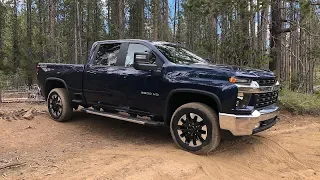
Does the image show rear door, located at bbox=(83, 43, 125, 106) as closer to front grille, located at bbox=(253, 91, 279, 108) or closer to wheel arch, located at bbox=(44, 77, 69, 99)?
wheel arch, located at bbox=(44, 77, 69, 99)

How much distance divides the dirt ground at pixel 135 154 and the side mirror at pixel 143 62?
1.50 meters

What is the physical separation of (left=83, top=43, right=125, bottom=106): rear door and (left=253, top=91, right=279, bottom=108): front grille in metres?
2.62

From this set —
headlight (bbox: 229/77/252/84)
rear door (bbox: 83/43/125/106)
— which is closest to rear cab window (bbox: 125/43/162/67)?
rear door (bbox: 83/43/125/106)

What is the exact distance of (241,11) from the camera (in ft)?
34.4

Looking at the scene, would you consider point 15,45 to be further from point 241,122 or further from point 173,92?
point 241,122

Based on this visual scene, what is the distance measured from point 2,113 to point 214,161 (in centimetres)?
582

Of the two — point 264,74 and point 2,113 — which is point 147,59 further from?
point 2,113

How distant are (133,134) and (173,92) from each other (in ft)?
6.16

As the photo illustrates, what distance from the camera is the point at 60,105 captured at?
766 cm

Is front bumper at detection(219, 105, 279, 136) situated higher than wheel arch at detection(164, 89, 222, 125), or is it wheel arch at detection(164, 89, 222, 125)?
wheel arch at detection(164, 89, 222, 125)

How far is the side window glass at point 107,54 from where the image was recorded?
677 centimetres

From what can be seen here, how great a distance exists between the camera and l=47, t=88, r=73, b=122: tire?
24.9 ft

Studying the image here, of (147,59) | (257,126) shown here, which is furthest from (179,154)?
(147,59)

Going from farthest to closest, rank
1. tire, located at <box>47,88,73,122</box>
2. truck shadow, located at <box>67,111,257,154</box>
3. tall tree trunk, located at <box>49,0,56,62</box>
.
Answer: tall tree trunk, located at <box>49,0,56,62</box> → tire, located at <box>47,88,73,122</box> → truck shadow, located at <box>67,111,257,154</box>
